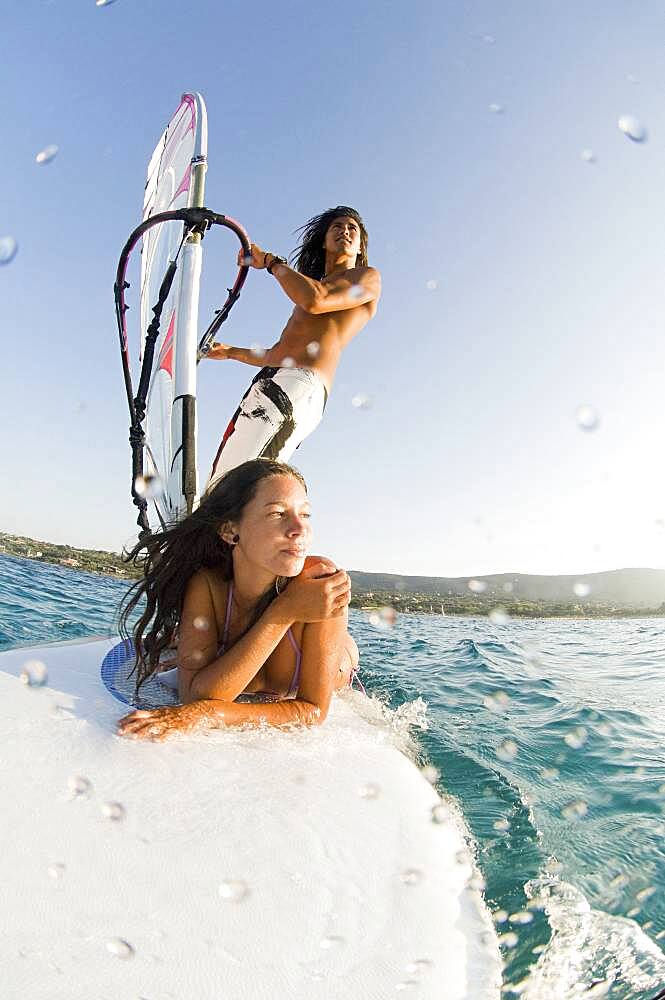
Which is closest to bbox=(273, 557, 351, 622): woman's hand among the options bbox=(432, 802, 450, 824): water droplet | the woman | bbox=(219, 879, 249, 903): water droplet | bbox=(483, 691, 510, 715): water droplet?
the woman

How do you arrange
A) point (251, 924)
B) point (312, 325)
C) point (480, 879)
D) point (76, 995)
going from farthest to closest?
point (312, 325) < point (480, 879) < point (251, 924) < point (76, 995)

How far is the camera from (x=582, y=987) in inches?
50.4

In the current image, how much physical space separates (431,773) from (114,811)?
4.52 ft

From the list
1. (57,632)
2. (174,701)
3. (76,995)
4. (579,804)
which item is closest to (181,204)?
(57,632)

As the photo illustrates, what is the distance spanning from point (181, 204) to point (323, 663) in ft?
12.5

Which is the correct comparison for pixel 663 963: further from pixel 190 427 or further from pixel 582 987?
pixel 190 427

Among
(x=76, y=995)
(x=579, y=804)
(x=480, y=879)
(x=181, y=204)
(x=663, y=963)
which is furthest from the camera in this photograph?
(x=181, y=204)

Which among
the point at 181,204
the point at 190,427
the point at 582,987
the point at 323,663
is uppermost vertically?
the point at 181,204

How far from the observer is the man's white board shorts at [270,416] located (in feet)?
11.1

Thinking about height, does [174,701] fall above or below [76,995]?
above

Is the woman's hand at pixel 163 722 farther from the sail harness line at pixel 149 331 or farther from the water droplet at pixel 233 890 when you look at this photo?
the sail harness line at pixel 149 331

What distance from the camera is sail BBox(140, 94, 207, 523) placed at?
3648 mm

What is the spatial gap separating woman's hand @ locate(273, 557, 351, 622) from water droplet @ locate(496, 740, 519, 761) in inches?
51.7

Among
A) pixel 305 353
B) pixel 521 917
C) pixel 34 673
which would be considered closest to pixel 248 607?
pixel 34 673
